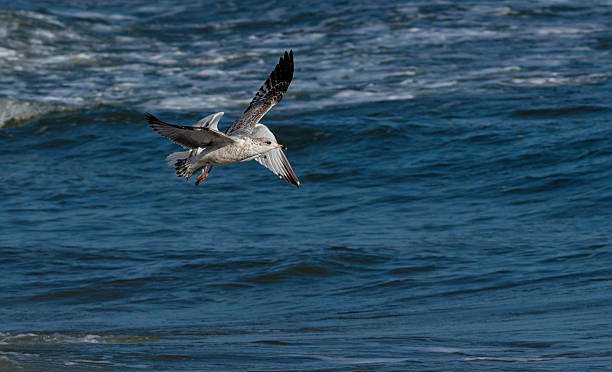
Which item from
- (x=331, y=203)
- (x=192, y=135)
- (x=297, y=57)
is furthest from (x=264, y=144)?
(x=297, y=57)

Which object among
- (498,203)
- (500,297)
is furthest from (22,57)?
(500,297)

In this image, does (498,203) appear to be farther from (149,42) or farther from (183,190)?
(149,42)

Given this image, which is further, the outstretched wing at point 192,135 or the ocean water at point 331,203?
the ocean water at point 331,203

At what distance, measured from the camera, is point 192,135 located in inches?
285

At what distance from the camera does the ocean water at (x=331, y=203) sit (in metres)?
8.48

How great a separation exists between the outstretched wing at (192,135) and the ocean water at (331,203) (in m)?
1.60

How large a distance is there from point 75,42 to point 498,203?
15.5m

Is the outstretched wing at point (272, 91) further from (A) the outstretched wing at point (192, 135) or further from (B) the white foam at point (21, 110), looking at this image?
(B) the white foam at point (21, 110)

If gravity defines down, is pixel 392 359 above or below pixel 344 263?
above

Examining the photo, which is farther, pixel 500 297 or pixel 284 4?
pixel 284 4

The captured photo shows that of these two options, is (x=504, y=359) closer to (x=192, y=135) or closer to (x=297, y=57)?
(x=192, y=135)

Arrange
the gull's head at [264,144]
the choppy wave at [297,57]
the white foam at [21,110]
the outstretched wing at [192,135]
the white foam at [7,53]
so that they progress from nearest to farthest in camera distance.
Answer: the outstretched wing at [192,135] < the gull's head at [264,144] < the white foam at [21,110] < the choppy wave at [297,57] < the white foam at [7,53]

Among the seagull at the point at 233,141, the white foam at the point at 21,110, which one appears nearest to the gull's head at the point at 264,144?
the seagull at the point at 233,141

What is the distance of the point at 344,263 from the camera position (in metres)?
11.5
